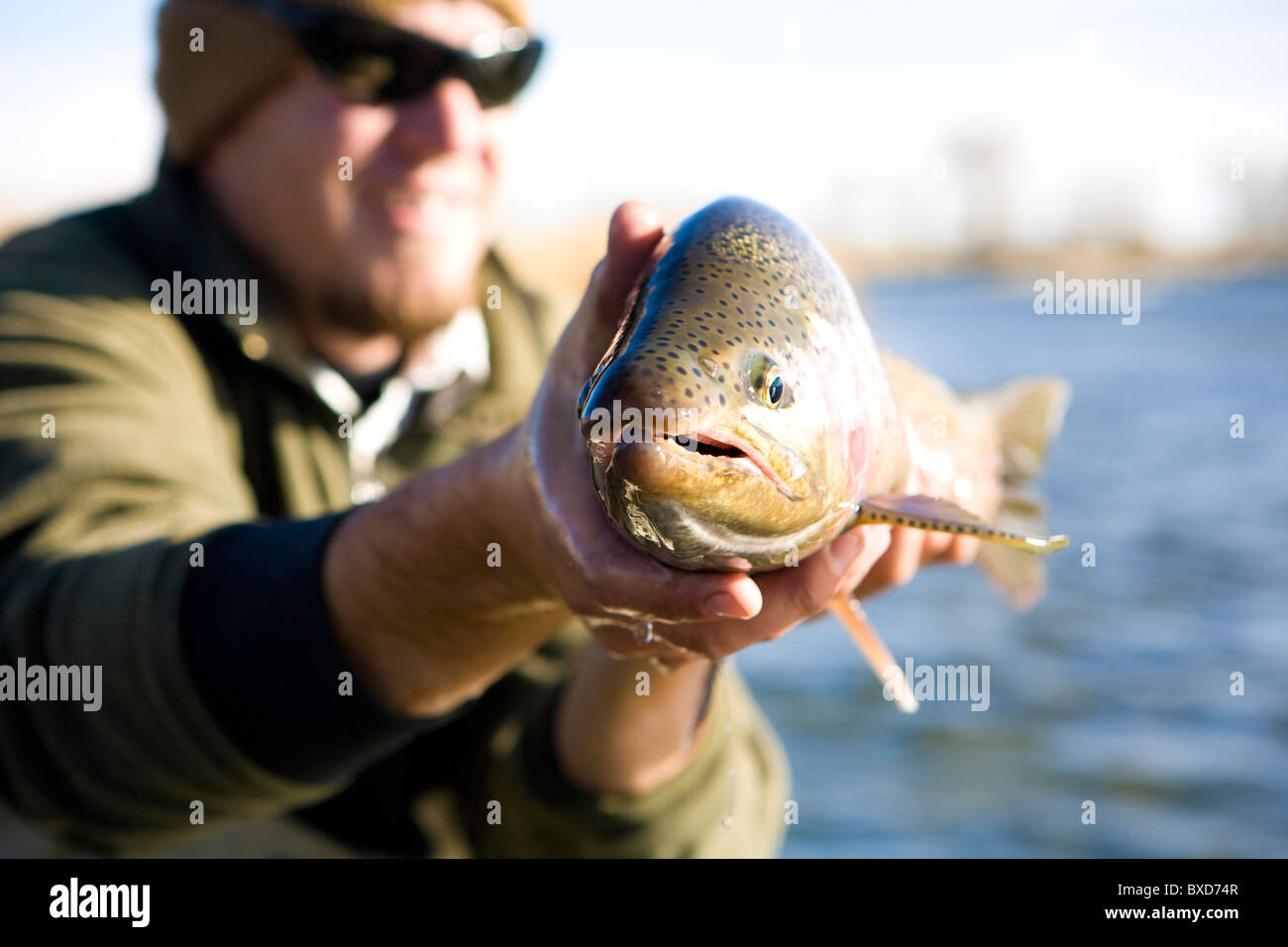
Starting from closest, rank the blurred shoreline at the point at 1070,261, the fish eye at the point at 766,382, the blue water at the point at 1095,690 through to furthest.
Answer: the fish eye at the point at 766,382 → the blue water at the point at 1095,690 → the blurred shoreline at the point at 1070,261

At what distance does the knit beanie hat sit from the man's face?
53 millimetres

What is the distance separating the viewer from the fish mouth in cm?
138

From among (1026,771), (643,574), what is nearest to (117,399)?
(643,574)

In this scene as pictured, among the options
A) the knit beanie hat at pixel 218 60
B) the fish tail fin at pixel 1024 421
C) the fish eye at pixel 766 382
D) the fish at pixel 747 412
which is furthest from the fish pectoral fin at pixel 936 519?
the knit beanie hat at pixel 218 60

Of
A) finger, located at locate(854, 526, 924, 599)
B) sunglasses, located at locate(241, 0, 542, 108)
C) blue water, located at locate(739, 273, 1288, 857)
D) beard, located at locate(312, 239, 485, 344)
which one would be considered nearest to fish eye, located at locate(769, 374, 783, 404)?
finger, located at locate(854, 526, 924, 599)

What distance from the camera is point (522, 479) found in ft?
5.63

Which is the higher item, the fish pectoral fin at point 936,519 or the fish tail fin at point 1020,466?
the fish tail fin at point 1020,466

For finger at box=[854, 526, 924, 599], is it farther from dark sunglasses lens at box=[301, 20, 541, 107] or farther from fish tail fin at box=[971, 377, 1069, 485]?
dark sunglasses lens at box=[301, 20, 541, 107]

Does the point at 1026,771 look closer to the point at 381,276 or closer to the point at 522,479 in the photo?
the point at 381,276

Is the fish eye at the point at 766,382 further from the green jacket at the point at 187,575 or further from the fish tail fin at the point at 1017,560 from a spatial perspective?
the fish tail fin at the point at 1017,560

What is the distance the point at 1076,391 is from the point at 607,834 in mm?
15554

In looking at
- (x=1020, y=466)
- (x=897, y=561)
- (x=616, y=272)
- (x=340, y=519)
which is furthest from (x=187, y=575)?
(x=1020, y=466)

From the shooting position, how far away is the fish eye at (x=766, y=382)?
147 centimetres

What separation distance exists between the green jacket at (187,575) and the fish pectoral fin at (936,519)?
41.2 inches
